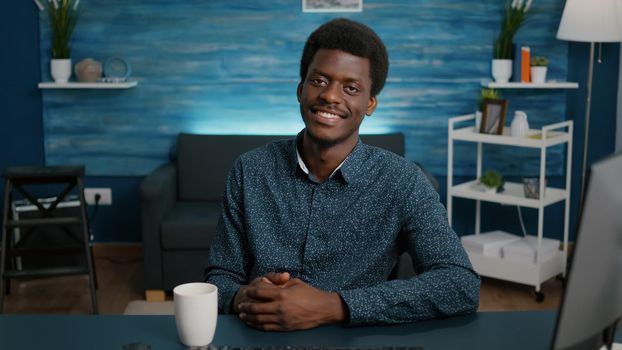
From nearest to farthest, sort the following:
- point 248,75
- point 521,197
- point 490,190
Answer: point 521,197
point 490,190
point 248,75

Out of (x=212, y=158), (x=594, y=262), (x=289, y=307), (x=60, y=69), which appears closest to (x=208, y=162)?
(x=212, y=158)

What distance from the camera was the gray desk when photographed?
1.49 meters

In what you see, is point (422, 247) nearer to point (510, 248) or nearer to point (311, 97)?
point (311, 97)

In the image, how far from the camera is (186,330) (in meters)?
1.46

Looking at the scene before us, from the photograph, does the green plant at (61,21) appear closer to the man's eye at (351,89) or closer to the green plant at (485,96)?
the green plant at (485,96)

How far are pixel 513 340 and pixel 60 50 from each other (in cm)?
345

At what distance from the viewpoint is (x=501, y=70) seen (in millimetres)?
4352

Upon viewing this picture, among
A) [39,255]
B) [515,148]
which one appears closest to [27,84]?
[39,255]

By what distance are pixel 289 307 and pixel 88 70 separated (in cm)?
312

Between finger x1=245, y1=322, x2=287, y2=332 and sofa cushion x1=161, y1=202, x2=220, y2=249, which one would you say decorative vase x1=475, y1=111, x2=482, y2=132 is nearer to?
sofa cushion x1=161, y1=202, x2=220, y2=249

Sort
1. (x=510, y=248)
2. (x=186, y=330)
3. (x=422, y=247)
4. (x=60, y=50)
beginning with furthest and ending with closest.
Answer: (x=60, y=50), (x=510, y=248), (x=422, y=247), (x=186, y=330)

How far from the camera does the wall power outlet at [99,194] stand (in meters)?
4.63

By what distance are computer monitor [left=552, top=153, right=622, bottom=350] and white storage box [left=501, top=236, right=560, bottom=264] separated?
2.90 metres

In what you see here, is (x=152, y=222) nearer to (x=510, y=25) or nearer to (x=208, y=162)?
(x=208, y=162)
